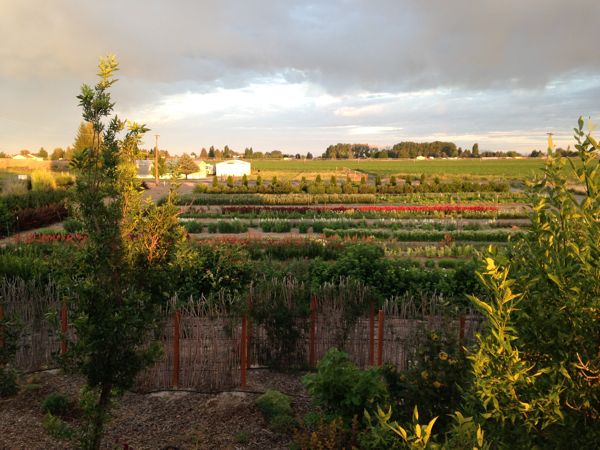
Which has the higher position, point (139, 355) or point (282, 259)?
point (139, 355)

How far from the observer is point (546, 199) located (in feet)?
7.20

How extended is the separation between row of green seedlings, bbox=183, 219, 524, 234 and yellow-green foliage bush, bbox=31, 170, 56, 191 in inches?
502

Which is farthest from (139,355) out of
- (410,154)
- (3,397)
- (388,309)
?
(410,154)

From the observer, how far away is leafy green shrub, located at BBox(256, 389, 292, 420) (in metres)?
5.35

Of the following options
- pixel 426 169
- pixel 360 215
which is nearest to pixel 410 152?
pixel 426 169

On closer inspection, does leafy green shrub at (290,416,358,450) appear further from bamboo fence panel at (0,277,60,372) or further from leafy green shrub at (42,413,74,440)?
bamboo fence panel at (0,277,60,372)

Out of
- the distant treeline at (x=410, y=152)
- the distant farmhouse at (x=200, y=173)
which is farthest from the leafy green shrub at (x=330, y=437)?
the distant treeline at (x=410, y=152)

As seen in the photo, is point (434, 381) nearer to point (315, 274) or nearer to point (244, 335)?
point (244, 335)

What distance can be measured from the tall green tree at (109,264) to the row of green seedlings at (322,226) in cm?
1634

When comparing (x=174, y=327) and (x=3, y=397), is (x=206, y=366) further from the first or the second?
(x=3, y=397)

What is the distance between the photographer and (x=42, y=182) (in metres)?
30.1

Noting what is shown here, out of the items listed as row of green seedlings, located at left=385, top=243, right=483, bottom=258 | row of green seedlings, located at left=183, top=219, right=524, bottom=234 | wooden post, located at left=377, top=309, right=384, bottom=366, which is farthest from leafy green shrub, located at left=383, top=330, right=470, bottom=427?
row of green seedlings, located at left=183, top=219, right=524, bottom=234

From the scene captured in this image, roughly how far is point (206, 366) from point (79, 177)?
11.4ft

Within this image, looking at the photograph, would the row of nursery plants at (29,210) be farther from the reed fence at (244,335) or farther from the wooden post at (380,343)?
the wooden post at (380,343)
